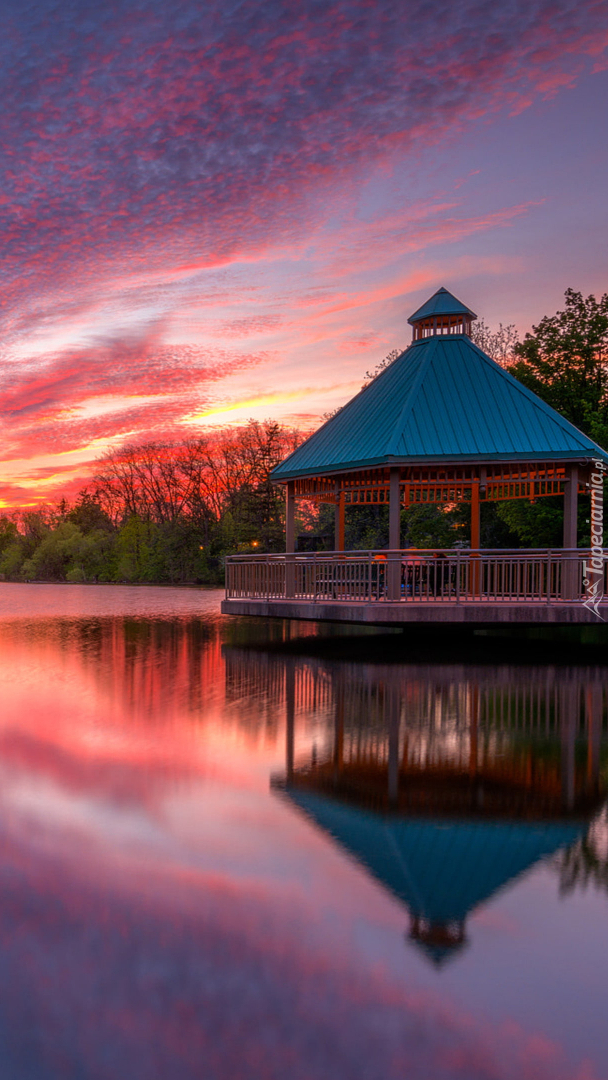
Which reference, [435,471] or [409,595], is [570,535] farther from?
[409,595]

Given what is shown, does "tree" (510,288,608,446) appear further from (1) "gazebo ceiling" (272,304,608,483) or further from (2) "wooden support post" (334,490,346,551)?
(2) "wooden support post" (334,490,346,551)


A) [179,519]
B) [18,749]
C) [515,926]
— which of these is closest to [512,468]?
[18,749]

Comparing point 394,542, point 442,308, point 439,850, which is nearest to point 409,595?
point 394,542

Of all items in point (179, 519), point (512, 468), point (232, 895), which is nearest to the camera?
point (232, 895)

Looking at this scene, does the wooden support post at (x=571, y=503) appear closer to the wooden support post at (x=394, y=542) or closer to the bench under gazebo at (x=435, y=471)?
the bench under gazebo at (x=435, y=471)

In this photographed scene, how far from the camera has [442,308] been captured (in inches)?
917

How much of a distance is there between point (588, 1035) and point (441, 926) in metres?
1.16

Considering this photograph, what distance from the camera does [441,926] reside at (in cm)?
461

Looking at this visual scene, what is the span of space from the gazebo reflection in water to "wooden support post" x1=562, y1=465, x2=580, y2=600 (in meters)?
4.48

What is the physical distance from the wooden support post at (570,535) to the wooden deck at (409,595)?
0.02m

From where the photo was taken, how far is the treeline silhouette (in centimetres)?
6284

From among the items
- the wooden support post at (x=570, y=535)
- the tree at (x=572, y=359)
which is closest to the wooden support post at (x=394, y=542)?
the wooden support post at (x=570, y=535)

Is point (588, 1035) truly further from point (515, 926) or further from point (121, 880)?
point (121, 880)

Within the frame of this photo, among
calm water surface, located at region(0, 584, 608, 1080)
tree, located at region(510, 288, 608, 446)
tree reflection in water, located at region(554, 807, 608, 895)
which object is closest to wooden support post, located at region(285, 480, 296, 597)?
calm water surface, located at region(0, 584, 608, 1080)
